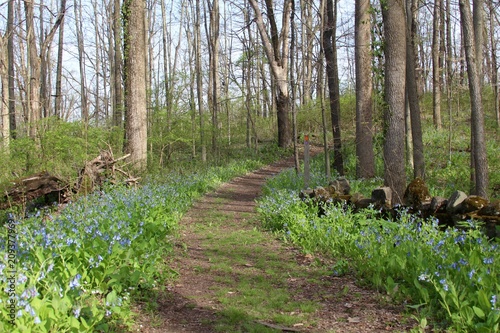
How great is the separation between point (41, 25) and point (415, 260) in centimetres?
3077

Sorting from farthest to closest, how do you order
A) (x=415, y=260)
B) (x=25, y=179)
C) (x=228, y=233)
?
(x=25, y=179) < (x=228, y=233) < (x=415, y=260)

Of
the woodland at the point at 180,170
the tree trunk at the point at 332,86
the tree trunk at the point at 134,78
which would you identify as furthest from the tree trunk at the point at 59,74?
the tree trunk at the point at 332,86

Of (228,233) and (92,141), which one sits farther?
(92,141)

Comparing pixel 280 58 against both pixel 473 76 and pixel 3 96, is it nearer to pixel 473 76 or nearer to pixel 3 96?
pixel 473 76

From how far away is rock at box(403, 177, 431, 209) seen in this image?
5969 millimetres

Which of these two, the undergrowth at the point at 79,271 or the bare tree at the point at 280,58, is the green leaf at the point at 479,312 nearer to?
the undergrowth at the point at 79,271

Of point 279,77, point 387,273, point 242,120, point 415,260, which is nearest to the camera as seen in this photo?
point 415,260

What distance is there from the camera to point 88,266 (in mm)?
3490

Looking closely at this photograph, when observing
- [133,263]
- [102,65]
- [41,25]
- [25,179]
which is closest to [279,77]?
[25,179]

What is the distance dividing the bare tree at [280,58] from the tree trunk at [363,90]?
276 centimetres

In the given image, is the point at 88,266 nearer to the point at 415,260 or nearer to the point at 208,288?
the point at 208,288

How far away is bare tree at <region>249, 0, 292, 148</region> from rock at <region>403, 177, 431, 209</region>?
7467mm

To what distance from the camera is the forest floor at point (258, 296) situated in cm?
341

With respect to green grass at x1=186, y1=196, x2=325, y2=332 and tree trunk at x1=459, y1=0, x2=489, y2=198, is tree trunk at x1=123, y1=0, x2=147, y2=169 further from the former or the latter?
tree trunk at x1=459, y1=0, x2=489, y2=198
